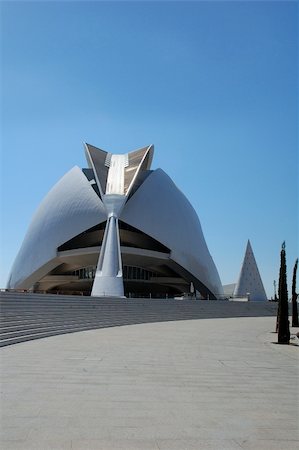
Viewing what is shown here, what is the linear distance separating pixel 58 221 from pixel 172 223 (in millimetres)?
10109

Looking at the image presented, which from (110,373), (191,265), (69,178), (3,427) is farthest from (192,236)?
(3,427)

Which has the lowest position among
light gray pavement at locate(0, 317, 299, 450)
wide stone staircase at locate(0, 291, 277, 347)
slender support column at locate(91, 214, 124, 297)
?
light gray pavement at locate(0, 317, 299, 450)

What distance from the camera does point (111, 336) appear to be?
1606cm

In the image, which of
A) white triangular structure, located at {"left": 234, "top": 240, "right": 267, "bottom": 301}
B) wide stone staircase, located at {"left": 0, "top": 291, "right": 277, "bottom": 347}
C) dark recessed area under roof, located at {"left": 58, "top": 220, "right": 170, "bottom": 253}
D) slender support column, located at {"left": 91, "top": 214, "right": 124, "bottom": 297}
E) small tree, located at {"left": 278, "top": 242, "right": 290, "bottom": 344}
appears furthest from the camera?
white triangular structure, located at {"left": 234, "top": 240, "right": 267, "bottom": 301}

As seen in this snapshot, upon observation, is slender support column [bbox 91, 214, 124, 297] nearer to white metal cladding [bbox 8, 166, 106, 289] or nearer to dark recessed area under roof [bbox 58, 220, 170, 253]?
white metal cladding [bbox 8, 166, 106, 289]

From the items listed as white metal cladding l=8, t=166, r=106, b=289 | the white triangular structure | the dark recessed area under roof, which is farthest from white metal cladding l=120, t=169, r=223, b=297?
white metal cladding l=8, t=166, r=106, b=289

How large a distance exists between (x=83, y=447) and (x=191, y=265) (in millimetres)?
36585

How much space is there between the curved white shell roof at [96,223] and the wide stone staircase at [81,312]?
8.69 meters

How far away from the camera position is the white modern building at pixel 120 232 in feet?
126

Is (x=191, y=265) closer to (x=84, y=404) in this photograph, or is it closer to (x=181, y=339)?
(x=181, y=339)

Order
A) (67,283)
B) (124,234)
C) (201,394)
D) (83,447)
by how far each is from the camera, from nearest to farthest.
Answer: (83,447)
(201,394)
(124,234)
(67,283)

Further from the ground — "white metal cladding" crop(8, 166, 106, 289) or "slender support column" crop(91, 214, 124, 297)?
"white metal cladding" crop(8, 166, 106, 289)

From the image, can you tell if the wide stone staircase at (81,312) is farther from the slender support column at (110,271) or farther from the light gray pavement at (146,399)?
the slender support column at (110,271)

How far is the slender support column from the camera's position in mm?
28609
